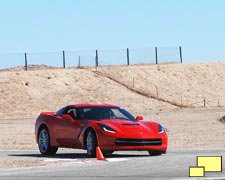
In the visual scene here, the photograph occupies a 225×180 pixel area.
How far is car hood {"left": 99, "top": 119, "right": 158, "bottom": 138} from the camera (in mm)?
22984

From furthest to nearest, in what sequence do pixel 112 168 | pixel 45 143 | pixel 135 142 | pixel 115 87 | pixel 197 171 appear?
pixel 115 87 → pixel 45 143 → pixel 135 142 → pixel 112 168 → pixel 197 171

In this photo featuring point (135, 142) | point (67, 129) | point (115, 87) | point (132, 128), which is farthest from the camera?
point (115, 87)

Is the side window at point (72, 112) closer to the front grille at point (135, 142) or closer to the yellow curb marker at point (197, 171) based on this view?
the front grille at point (135, 142)

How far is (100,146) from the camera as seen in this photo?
2277 cm

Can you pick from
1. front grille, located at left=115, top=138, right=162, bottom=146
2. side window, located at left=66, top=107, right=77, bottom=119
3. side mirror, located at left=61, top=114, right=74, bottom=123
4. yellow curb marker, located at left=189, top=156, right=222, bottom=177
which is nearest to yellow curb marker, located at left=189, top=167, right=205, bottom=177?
yellow curb marker, located at left=189, top=156, right=222, bottom=177

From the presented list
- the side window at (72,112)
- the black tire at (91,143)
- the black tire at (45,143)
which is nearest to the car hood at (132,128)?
the black tire at (91,143)

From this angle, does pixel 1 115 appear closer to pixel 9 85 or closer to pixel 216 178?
pixel 9 85

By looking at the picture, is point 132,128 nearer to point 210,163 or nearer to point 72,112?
point 72,112

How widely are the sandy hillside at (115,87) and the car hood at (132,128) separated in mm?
37926

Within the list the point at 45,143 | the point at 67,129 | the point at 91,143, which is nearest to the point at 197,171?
the point at 91,143

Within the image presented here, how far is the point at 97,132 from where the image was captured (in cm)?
2291

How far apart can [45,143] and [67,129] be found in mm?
1148

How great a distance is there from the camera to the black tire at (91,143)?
23.0m

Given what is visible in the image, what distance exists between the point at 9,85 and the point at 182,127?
31870mm
